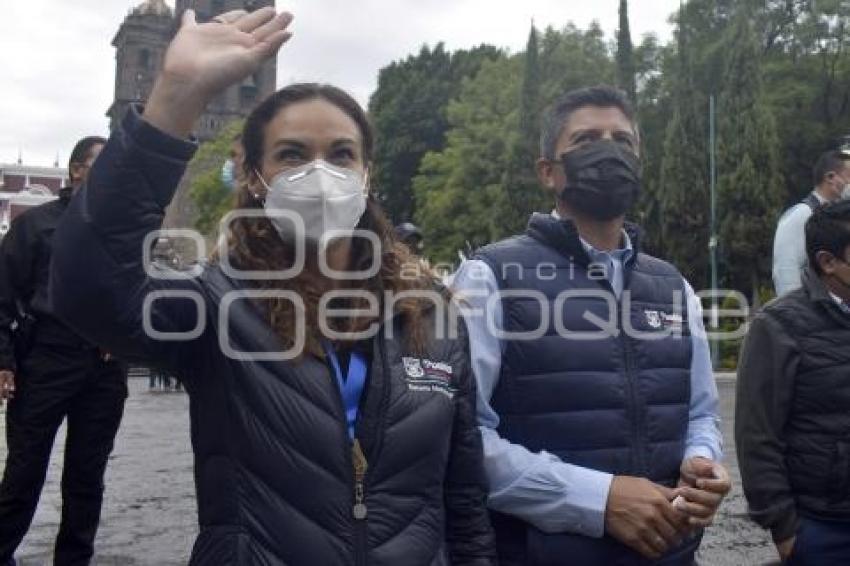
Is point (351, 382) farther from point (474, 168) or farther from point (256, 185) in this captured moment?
point (474, 168)

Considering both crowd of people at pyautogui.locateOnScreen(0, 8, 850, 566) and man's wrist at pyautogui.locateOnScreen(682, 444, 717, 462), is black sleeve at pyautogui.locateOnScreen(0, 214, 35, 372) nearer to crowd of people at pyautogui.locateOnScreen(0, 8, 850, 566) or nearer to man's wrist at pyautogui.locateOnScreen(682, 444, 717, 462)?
crowd of people at pyautogui.locateOnScreen(0, 8, 850, 566)

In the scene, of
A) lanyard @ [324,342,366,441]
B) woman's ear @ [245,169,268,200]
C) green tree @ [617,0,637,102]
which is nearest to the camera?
lanyard @ [324,342,366,441]

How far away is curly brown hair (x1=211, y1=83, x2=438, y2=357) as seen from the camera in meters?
2.28

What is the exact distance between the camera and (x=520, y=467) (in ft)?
9.06

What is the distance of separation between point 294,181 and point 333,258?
0.73 ft

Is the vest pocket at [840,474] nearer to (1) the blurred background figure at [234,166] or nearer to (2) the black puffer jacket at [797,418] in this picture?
(2) the black puffer jacket at [797,418]

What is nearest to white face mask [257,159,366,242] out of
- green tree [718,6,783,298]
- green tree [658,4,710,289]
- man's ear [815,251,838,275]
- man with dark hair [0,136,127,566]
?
man's ear [815,251,838,275]

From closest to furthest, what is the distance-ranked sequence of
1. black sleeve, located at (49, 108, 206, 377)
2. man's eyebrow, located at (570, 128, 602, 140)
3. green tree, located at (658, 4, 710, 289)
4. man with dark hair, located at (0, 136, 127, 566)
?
black sleeve, located at (49, 108, 206, 377) → man's eyebrow, located at (570, 128, 602, 140) → man with dark hair, located at (0, 136, 127, 566) → green tree, located at (658, 4, 710, 289)

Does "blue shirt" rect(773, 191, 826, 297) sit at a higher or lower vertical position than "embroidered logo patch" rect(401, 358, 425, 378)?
higher

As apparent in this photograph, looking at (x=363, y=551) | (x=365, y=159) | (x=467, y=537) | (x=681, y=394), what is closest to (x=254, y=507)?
(x=363, y=551)

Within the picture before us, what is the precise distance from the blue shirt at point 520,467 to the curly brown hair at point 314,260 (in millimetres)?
324

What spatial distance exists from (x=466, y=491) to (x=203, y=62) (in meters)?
1.26

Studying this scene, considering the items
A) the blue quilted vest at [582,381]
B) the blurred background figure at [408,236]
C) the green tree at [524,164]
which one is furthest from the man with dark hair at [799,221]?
the green tree at [524,164]

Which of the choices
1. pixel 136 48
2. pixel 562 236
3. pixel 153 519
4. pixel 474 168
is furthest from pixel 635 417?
pixel 136 48
